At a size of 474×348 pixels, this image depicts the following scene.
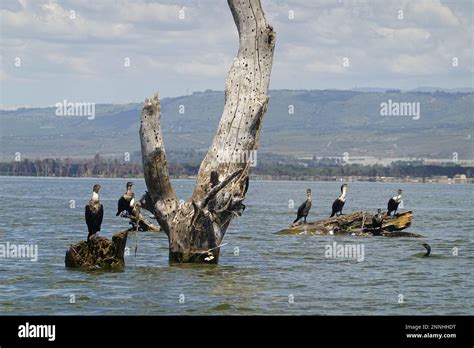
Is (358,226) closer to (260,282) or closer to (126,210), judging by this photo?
(126,210)

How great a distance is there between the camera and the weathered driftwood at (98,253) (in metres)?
27.8

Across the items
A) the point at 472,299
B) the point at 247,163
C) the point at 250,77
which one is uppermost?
the point at 250,77

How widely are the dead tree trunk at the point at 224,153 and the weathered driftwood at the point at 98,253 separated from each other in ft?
5.27

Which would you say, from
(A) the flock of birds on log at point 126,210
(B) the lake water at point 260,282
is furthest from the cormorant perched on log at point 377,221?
(B) the lake water at point 260,282

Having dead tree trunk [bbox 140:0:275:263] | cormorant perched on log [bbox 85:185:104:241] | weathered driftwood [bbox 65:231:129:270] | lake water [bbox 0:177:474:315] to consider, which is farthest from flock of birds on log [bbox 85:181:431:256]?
dead tree trunk [bbox 140:0:275:263]

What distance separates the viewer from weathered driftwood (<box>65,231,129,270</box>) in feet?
91.2

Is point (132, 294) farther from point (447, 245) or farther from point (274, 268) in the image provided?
point (447, 245)

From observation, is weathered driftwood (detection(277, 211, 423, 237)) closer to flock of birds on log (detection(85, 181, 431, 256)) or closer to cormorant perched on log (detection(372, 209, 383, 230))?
cormorant perched on log (detection(372, 209, 383, 230))

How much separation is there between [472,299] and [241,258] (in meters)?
9.64

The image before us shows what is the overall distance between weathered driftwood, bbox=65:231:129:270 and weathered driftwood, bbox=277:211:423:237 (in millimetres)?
13070

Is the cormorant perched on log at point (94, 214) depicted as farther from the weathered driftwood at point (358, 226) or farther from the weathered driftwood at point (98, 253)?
the weathered driftwood at point (358, 226)

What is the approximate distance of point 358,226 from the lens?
130 ft
